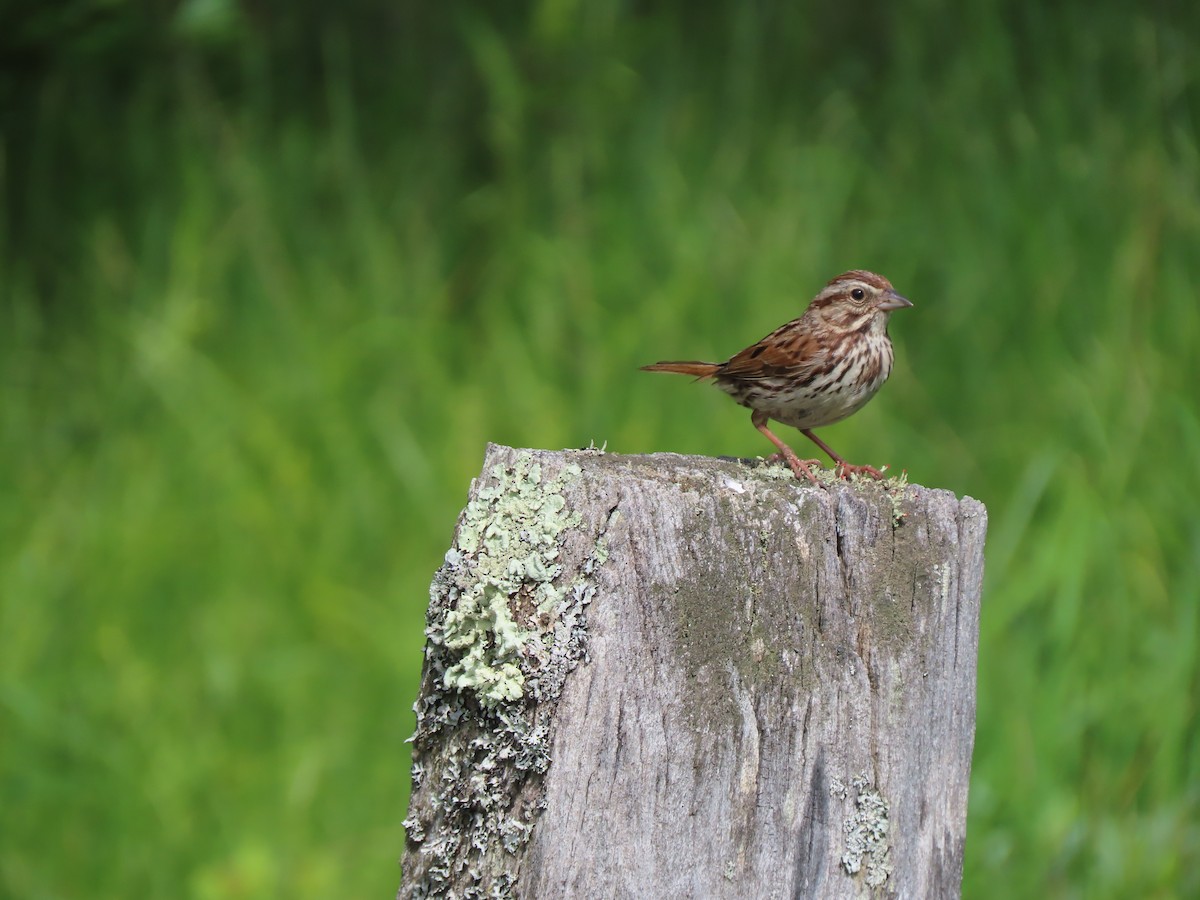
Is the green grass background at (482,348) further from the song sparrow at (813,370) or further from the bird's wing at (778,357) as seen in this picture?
the bird's wing at (778,357)

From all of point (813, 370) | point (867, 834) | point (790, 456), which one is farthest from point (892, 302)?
point (867, 834)

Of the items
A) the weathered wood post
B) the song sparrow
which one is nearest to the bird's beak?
the song sparrow

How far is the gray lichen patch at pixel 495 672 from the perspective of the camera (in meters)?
1.88

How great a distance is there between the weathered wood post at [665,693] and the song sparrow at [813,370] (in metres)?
1.59

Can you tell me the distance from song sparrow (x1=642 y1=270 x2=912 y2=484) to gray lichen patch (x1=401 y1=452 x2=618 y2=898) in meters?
1.72

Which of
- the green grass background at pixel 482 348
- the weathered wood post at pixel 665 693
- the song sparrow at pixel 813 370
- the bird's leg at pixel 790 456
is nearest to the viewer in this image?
the weathered wood post at pixel 665 693

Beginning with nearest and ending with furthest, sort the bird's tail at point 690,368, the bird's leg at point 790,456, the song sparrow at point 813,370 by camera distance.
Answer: the bird's leg at point 790,456
the song sparrow at point 813,370
the bird's tail at point 690,368

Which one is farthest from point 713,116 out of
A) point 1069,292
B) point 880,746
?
point 880,746

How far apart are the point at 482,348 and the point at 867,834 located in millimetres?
4536

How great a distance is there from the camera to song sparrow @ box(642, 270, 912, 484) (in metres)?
3.73

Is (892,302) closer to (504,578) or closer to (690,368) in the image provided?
(690,368)

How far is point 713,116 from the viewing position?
21.6ft

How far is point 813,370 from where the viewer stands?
12.2 feet

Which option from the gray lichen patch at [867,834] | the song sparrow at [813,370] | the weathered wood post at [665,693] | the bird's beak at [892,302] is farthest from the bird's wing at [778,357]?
the gray lichen patch at [867,834]
